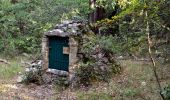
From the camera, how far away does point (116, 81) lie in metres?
10.8

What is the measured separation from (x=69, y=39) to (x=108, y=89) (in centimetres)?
203

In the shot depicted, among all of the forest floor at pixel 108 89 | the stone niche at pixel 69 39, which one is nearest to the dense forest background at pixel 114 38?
the forest floor at pixel 108 89

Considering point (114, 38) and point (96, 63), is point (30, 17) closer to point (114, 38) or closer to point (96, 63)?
point (114, 38)

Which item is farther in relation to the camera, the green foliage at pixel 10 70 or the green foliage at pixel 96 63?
the green foliage at pixel 10 70

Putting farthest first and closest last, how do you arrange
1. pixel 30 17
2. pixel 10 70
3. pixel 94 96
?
pixel 30 17 < pixel 10 70 < pixel 94 96

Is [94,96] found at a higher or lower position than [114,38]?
lower

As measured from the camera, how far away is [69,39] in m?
10.9

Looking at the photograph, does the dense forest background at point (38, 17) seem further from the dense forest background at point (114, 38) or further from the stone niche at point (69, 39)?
the stone niche at point (69, 39)

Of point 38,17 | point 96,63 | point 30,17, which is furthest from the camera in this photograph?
point 38,17

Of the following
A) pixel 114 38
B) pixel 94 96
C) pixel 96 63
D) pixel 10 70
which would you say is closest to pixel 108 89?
pixel 94 96

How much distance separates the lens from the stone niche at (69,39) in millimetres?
10875

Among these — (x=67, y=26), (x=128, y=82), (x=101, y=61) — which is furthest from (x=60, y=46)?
(x=128, y=82)

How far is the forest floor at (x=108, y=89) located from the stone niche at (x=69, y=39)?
0.82m

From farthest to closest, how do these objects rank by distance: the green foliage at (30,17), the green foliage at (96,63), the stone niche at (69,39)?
1. the green foliage at (30,17)
2. the stone niche at (69,39)
3. the green foliage at (96,63)
